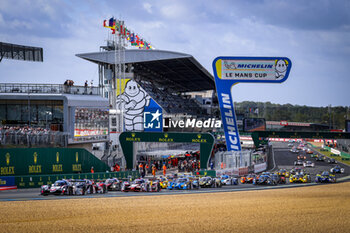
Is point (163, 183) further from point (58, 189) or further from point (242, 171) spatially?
point (242, 171)

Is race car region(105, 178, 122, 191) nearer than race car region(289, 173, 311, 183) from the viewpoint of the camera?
Yes

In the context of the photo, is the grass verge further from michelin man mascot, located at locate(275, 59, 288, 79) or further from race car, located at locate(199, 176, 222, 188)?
michelin man mascot, located at locate(275, 59, 288, 79)

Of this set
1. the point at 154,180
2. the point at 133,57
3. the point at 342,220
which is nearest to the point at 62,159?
the point at 154,180

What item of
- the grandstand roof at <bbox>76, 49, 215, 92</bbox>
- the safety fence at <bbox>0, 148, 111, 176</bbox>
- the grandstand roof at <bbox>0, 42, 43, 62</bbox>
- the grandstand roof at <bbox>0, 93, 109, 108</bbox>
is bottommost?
the safety fence at <bbox>0, 148, 111, 176</bbox>

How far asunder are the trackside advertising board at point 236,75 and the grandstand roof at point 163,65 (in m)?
25.5

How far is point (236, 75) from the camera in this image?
44.2m

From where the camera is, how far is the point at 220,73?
44.5 metres

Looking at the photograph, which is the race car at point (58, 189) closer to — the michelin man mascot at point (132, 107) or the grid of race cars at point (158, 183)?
the grid of race cars at point (158, 183)

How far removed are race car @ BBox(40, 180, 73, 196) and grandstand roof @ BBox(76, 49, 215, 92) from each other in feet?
151

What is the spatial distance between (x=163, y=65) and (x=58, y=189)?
180 ft

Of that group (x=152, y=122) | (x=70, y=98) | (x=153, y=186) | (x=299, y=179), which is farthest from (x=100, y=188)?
(x=152, y=122)

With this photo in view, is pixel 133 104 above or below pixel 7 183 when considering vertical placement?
above

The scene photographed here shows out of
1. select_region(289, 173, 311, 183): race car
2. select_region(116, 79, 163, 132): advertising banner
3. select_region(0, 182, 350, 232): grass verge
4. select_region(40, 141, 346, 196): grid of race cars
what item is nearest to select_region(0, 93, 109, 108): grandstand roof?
select_region(40, 141, 346, 196): grid of race cars

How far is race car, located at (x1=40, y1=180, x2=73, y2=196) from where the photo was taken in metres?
24.3
